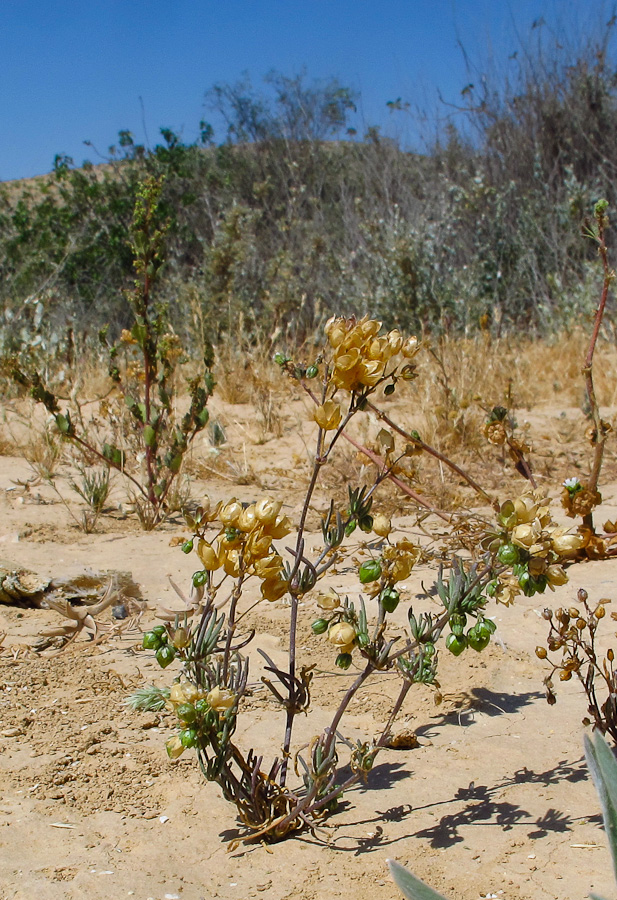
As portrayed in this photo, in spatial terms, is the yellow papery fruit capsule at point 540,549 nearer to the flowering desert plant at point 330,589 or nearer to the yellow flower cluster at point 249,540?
the flowering desert plant at point 330,589

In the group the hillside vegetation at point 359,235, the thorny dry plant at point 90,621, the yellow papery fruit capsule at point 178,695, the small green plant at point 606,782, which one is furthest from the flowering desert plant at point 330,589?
the hillside vegetation at point 359,235

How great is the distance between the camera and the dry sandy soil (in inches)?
51.7

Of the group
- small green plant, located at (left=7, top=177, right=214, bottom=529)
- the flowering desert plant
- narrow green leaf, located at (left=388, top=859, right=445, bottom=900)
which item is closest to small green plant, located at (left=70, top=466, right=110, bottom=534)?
small green plant, located at (left=7, top=177, right=214, bottom=529)

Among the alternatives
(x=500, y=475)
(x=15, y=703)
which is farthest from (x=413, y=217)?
(x=15, y=703)

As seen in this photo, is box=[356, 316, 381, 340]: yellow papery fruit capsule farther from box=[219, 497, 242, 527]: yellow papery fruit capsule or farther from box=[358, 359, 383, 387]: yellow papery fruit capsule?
box=[219, 497, 242, 527]: yellow papery fruit capsule

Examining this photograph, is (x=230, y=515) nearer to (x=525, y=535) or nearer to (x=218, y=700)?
(x=218, y=700)

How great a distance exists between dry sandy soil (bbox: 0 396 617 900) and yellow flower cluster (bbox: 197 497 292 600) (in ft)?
1.60

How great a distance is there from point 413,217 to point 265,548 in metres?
10.1

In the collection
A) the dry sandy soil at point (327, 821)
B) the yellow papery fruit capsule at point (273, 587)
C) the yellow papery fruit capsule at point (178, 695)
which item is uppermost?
the yellow papery fruit capsule at point (273, 587)

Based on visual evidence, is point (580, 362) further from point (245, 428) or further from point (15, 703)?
point (15, 703)

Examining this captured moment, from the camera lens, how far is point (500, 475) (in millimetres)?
4066

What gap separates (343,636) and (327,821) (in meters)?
0.43

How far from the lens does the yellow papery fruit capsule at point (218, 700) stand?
129cm

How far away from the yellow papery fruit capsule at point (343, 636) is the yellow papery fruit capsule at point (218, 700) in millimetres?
191
